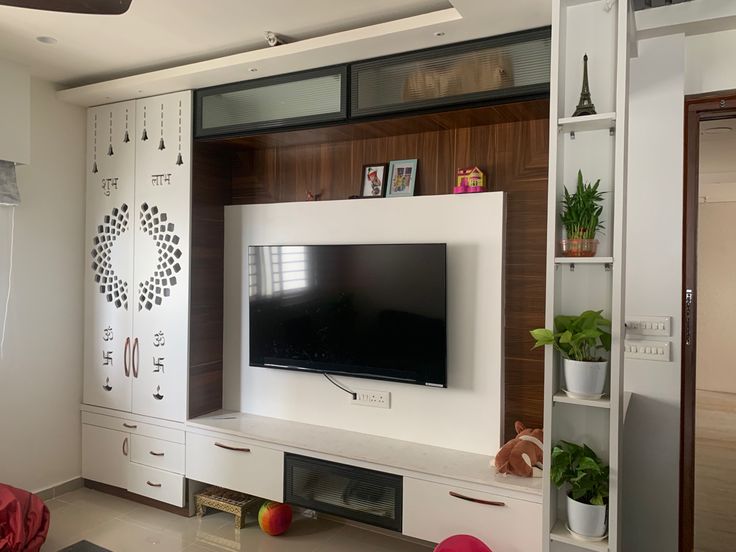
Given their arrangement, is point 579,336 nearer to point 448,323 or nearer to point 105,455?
point 448,323

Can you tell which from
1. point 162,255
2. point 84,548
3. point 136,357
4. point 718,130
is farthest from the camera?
point 718,130

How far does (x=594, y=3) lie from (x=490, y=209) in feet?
3.34

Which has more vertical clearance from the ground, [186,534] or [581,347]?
[581,347]

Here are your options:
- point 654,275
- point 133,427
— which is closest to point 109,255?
point 133,427

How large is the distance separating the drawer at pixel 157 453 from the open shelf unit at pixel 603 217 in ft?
7.35

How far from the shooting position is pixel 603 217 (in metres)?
2.13

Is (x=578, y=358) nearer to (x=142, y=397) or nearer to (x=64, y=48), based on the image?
(x=142, y=397)

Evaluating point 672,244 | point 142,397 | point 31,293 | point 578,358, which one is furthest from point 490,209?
point 31,293

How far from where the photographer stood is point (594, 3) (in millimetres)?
2131

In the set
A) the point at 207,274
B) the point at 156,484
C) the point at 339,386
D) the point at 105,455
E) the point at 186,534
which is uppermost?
the point at 207,274

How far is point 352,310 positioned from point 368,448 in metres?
0.74

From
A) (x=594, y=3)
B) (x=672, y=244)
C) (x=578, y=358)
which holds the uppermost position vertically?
(x=594, y=3)

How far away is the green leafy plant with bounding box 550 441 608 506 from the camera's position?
201 centimetres

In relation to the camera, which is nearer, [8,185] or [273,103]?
[273,103]
